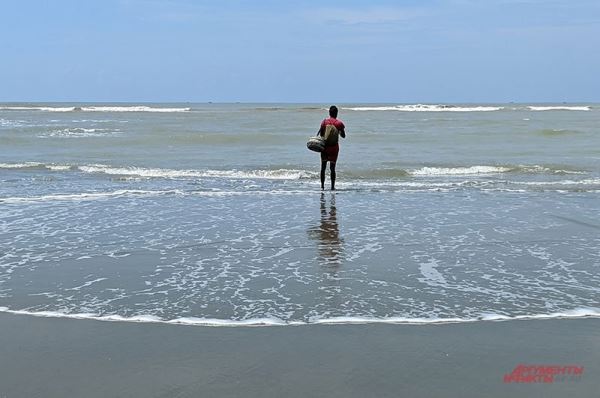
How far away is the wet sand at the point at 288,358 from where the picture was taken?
374 cm

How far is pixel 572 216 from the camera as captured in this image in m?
9.82

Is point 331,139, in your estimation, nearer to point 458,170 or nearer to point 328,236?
point 328,236

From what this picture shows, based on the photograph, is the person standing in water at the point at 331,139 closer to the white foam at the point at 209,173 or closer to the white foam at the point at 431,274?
the white foam at the point at 209,173

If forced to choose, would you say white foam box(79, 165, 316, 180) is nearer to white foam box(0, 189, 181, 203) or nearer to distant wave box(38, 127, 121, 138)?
white foam box(0, 189, 181, 203)

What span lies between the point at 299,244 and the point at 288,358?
3657 mm

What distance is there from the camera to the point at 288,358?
165 inches

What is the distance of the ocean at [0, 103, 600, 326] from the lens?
5.36 metres

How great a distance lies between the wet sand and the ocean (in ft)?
0.98

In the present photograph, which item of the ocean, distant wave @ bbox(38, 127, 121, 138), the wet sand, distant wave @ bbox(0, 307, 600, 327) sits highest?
distant wave @ bbox(38, 127, 121, 138)

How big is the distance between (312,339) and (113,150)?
20993 millimetres

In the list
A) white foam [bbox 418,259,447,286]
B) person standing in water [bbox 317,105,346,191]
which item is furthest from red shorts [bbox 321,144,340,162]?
white foam [bbox 418,259,447,286]

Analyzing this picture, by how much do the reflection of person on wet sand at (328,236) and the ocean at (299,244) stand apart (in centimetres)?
3

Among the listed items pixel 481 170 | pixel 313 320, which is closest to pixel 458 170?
pixel 481 170

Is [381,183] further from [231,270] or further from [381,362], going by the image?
[381,362]
